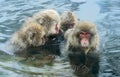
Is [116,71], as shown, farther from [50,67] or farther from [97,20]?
[97,20]

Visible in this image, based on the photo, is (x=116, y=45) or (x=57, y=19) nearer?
(x=116, y=45)

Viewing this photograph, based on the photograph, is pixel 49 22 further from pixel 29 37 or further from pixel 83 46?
pixel 83 46

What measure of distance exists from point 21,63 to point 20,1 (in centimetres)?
338

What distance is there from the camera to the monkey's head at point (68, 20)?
28.4 ft

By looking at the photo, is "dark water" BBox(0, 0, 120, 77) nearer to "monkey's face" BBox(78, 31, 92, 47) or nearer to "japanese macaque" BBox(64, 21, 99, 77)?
"japanese macaque" BBox(64, 21, 99, 77)

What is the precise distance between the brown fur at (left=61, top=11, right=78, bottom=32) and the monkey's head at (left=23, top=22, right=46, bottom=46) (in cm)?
98

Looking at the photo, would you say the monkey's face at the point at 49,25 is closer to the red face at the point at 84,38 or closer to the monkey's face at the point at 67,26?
the monkey's face at the point at 67,26

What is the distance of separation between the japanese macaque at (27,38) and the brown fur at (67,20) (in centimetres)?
98

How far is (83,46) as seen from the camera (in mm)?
7262

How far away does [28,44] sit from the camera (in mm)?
7781

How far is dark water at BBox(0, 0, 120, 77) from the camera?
21.6ft

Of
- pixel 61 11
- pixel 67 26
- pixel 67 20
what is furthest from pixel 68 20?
pixel 61 11

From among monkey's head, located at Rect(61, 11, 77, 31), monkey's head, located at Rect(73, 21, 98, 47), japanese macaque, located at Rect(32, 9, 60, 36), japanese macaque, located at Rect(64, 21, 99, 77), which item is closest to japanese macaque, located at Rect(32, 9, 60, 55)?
japanese macaque, located at Rect(32, 9, 60, 36)

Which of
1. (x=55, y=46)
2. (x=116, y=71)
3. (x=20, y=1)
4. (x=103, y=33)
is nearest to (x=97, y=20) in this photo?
(x=103, y=33)
